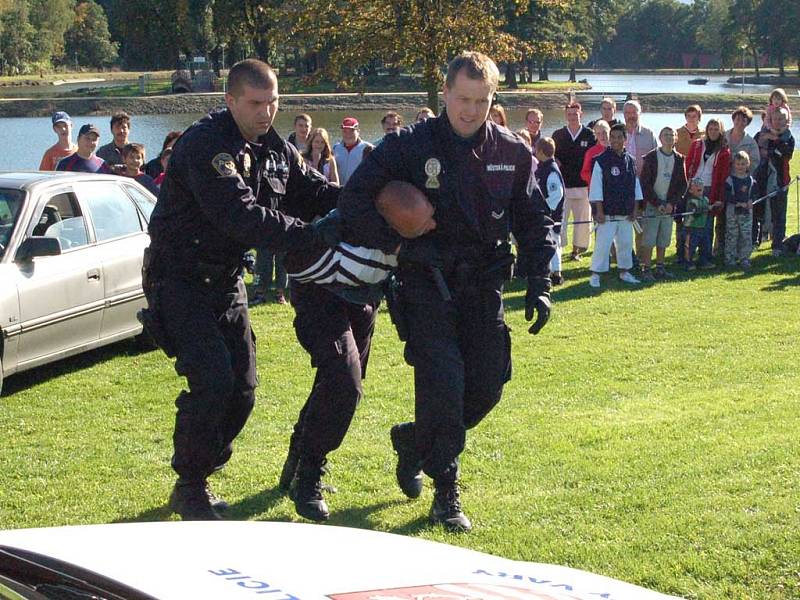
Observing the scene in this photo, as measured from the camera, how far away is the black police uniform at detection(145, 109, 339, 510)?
5.20 m

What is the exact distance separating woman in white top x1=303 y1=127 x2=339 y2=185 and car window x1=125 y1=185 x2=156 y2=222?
2925mm

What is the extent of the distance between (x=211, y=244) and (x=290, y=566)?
3.00 meters

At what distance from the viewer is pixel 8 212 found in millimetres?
8922

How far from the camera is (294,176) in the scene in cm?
579

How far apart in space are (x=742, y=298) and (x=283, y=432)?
21.8 feet

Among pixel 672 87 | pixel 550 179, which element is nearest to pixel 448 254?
pixel 550 179

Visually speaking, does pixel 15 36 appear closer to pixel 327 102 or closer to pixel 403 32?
pixel 327 102

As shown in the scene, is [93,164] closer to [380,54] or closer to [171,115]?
[380,54]

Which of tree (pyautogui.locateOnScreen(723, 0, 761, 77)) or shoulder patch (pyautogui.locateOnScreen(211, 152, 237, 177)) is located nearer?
shoulder patch (pyautogui.locateOnScreen(211, 152, 237, 177))

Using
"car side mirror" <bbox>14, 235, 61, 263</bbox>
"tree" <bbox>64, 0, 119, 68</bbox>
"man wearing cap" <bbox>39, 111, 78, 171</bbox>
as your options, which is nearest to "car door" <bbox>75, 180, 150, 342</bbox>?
"car side mirror" <bbox>14, 235, 61, 263</bbox>

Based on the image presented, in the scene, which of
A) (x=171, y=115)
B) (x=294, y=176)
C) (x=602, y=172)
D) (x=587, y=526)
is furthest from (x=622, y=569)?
(x=171, y=115)

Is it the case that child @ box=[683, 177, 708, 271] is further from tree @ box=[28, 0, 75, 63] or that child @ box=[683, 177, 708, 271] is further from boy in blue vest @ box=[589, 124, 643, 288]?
tree @ box=[28, 0, 75, 63]

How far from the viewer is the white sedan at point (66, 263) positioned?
8.52m

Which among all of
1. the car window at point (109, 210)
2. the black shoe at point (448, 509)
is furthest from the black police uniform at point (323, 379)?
the car window at point (109, 210)
